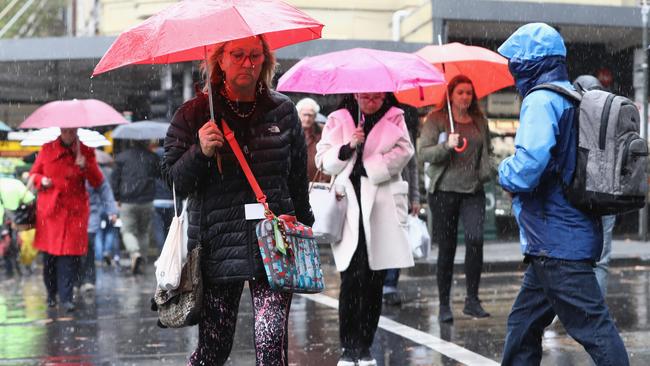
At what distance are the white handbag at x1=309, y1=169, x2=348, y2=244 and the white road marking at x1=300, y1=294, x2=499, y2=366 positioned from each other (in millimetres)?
1253

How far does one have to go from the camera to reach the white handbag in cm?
720

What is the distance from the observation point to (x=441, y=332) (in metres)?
8.79

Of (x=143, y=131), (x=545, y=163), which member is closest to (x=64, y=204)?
(x=143, y=131)

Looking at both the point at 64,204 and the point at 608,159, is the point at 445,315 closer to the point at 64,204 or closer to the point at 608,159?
the point at 64,204

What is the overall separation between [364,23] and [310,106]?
13.3 metres

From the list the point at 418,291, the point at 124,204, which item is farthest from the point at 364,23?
the point at 418,291

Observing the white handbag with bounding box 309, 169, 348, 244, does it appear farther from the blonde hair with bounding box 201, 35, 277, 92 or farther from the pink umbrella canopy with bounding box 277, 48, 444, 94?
the blonde hair with bounding box 201, 35, 277, 92

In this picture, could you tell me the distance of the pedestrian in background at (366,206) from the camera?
285 inches

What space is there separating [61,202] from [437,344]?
4.58 metres

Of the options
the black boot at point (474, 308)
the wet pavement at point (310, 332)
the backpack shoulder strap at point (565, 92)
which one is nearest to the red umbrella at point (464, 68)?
the black boot at point (474, 308)

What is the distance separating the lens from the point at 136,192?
52.0 ft

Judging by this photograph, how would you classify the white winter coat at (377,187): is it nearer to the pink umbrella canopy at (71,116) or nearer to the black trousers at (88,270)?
the pink umbrella canopy at (71,116)

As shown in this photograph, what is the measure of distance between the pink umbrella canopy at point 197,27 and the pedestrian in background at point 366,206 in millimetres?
2323

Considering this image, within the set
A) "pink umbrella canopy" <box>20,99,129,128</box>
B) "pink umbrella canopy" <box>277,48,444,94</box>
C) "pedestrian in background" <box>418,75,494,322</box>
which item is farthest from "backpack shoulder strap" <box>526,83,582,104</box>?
"pink umbrella canopy" <box>20,99,129,128</box>
